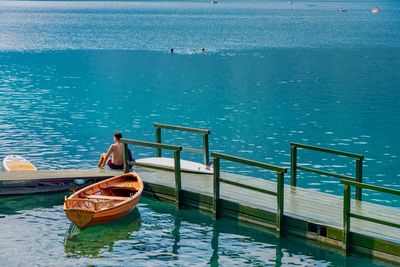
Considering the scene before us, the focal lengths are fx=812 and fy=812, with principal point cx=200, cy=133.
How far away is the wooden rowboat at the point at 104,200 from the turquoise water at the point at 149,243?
0.58m

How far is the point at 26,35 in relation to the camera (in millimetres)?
140375

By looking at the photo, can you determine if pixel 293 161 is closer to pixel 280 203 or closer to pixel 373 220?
pixel 280 203

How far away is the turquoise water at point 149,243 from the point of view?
21469 mm

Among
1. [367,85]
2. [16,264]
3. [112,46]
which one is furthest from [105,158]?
[112,46]

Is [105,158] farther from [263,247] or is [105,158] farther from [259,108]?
[259,108]

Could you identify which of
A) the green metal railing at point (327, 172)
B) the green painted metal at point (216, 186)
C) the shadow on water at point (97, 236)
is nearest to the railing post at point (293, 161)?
the green metal railing at point (327, 172)

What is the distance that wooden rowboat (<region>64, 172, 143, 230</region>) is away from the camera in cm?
2300

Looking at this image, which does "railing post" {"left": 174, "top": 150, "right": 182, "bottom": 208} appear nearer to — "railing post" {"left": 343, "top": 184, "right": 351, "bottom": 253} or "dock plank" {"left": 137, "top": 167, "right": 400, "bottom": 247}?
"dock plank" {"left": 137, "top": 167, "right": 400, "bottom": 247}

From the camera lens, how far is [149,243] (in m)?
22.9

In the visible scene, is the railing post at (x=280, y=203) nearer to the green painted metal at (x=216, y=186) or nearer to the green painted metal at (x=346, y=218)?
the green painted metal at (x=346, y=218)

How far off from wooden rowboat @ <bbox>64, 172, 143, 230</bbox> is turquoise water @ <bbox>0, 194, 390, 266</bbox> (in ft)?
1.89

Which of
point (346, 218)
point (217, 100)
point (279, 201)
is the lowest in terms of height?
point (217, 100)

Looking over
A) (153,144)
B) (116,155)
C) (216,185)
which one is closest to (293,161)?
(216,185)

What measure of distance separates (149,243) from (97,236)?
5.26 feet
